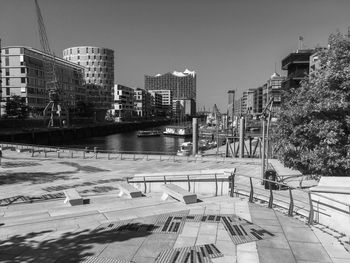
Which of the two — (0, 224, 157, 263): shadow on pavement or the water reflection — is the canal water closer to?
the water reflection

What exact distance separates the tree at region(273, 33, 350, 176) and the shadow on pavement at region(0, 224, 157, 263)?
8514mm

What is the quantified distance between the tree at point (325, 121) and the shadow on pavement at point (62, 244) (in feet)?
27.9


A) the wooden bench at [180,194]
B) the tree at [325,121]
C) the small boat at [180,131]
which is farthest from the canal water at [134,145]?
the wooden bench at [180,194]

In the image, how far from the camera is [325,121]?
1419cm

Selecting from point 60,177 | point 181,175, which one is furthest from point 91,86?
point 181,175

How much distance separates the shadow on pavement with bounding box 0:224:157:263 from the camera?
7.53m

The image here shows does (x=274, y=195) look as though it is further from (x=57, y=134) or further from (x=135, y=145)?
(x=57, y=134)

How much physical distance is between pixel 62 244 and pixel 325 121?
36.9ft

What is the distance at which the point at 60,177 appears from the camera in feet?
85.9

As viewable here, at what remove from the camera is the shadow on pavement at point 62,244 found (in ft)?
24.7

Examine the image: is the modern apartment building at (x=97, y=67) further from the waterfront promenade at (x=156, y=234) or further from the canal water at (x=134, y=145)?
the waterfront promenade at (x=156, y=234)

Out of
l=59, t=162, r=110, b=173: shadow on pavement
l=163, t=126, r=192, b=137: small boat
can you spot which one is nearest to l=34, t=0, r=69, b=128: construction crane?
l=163, t=126, r=192, b=137: small boat

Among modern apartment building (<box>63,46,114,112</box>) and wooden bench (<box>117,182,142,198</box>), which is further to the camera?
modern apartment building (<box>63,46,114,112</box>)

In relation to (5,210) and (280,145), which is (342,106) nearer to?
(280,145)
